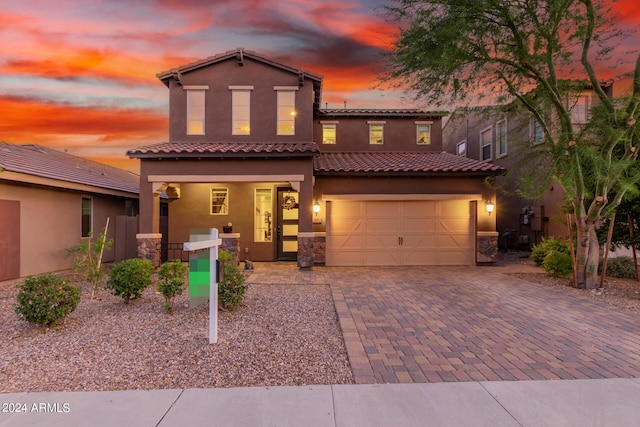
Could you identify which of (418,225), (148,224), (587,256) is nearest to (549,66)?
(587,256)

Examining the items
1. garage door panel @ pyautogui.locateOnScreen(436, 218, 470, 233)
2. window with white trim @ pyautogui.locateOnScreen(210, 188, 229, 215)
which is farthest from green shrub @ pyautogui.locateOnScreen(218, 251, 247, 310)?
garage door panel @ pyautogui.locateOnScreen(436, 218, 470, 233)

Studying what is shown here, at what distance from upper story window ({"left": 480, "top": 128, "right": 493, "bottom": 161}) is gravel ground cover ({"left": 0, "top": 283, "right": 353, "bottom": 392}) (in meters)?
14.5

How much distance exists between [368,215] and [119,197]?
32.8ft

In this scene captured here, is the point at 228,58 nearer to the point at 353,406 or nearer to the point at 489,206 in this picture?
the point at 489,206

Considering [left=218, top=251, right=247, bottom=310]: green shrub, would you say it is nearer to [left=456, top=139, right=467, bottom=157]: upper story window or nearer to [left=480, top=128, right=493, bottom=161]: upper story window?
[left=480, top=128, right=493, bottom=161]: upper story window

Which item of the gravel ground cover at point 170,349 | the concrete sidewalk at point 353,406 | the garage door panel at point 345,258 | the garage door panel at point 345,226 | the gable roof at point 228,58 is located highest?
the gable roof at point 228,58

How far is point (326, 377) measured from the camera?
11.9ft

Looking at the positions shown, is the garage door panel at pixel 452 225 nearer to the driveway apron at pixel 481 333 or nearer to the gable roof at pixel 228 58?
the driveway apron at pixel 481 333

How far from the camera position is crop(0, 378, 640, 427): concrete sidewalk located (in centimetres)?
284

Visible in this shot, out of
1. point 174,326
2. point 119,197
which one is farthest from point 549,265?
point 119,197

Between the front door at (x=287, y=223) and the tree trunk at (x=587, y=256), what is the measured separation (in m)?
8.65

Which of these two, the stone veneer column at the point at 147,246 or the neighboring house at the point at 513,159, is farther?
the neighboring house at the point at 513,159

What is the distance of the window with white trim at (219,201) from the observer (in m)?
13.2

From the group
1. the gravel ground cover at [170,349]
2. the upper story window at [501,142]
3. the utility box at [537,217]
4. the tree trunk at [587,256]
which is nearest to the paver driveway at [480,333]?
the gravel ground cover at [170,349]
